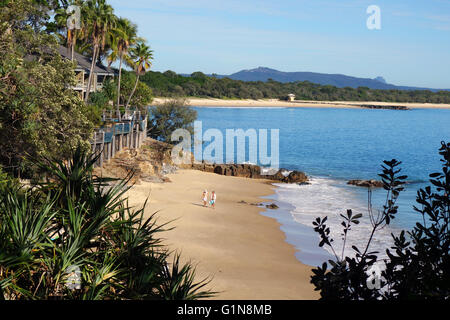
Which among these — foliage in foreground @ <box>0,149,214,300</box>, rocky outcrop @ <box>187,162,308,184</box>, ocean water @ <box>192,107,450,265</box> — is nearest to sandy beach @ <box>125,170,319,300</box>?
ocean water @ <box>192,107,450,265</box>

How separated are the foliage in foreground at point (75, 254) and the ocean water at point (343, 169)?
1412cm

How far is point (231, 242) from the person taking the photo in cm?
2231

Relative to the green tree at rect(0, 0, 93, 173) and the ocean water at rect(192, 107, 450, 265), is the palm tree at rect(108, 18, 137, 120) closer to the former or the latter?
the ocean water at rect(192, 107, 450, 265)

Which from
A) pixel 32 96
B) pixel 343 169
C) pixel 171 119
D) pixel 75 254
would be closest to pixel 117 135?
pixel 171 119

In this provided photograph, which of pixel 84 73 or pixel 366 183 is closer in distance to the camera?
pixel 366 183

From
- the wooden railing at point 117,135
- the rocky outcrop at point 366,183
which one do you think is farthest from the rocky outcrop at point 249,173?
the wooden railing at point 117,135

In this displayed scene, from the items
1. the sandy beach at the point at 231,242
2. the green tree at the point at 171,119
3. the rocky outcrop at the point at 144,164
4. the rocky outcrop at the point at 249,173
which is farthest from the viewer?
the green tree at the point at 171,119

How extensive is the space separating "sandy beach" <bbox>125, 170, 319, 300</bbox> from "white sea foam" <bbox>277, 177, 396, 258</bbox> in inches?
92.8

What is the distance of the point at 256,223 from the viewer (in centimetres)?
2650

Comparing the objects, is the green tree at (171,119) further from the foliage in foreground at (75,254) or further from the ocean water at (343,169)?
the foliage in foreground at (75,254)

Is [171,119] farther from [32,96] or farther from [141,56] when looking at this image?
[32,96]

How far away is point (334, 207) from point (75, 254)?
27.6m

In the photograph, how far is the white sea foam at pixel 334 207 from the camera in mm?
23859

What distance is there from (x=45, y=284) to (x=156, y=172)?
30.8 metres
